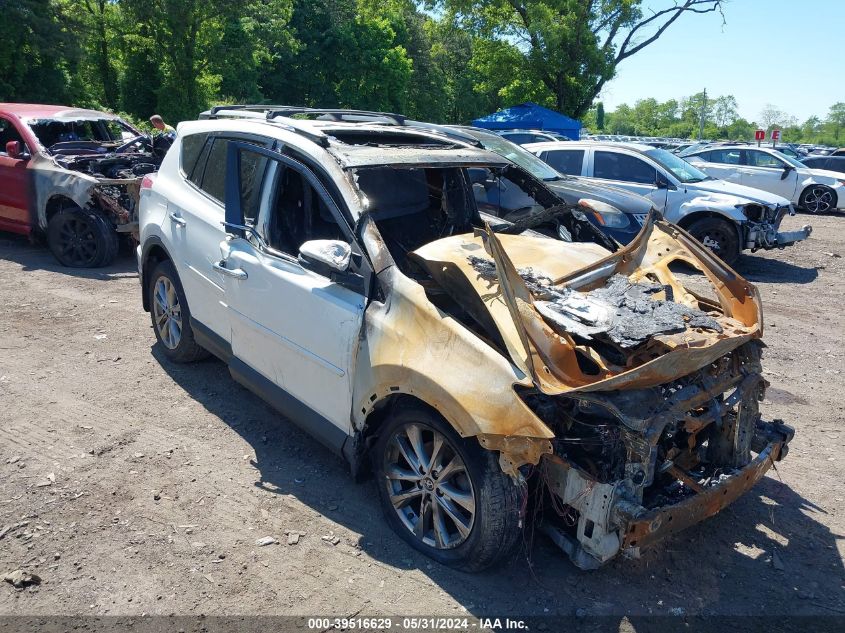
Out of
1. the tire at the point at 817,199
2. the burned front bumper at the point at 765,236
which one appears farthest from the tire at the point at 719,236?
the tire at the point at 817,199

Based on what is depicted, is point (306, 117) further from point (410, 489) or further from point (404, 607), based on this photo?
point (404, 607)

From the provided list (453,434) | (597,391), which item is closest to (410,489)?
(453,434)

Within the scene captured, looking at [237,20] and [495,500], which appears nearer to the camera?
[495,500]

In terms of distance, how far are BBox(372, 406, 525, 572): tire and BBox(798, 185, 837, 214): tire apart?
1711cm

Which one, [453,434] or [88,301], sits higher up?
[453,434]

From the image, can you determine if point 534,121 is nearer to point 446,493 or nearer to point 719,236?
point 719,236

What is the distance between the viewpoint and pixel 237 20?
20.3 metres

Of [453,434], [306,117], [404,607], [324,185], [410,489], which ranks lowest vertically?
[404,607]

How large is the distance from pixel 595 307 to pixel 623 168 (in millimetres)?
8152

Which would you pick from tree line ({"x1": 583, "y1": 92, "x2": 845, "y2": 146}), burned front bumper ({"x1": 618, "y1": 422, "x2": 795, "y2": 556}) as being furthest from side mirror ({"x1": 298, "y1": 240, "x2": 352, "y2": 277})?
tree line ({"x1": 583, "y1": 92, "x2": 845, "y2": 146})

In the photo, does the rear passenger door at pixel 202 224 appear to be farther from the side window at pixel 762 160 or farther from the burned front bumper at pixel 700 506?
the side window at pixel 762 160

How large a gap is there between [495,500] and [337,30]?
29.8 meters

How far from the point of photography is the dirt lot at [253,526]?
3.12m

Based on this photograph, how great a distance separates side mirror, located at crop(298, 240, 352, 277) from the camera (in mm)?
3416
